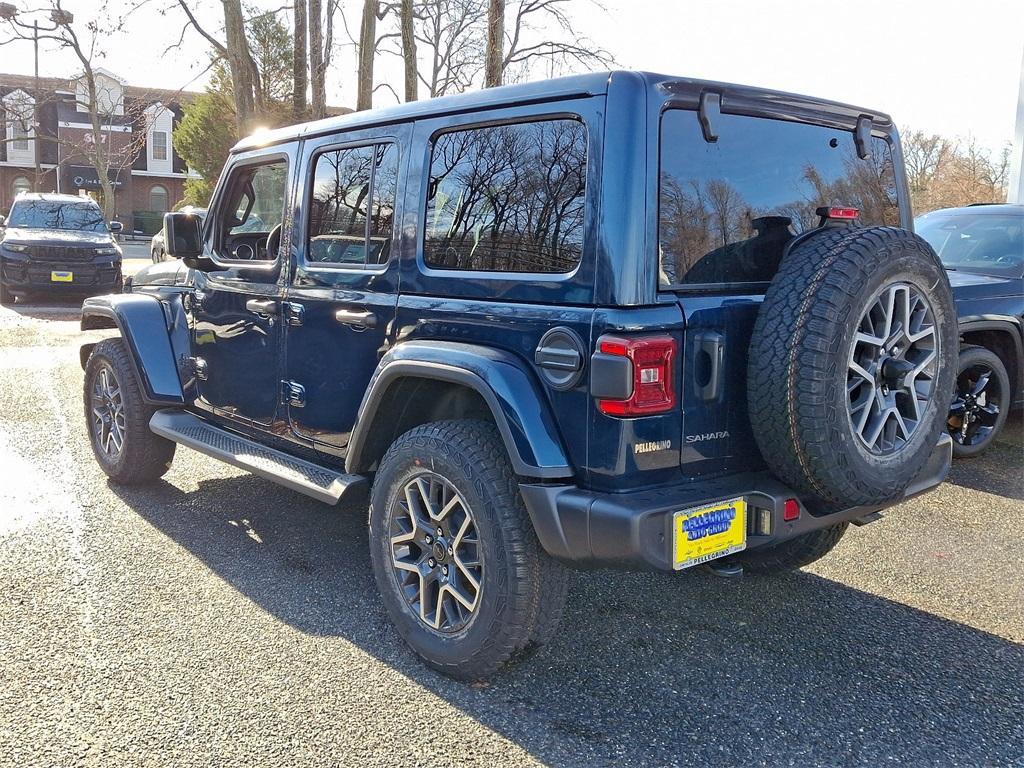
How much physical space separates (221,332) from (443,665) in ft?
7.39

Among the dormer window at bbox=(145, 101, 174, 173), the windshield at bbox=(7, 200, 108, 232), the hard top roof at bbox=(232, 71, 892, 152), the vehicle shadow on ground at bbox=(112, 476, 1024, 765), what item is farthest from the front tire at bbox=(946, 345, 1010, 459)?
the dormer window at bbox=(145, 101, 174, 173)

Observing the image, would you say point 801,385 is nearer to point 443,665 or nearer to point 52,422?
point 443,665

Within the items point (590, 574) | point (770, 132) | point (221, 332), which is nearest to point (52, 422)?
point (221, 332)

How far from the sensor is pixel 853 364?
2.78 metres

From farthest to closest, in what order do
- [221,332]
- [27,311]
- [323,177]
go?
[27,311] < [221,332] < [323,177]

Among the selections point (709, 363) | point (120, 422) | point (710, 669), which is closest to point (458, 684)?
point (710, 669)

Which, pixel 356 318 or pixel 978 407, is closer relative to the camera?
pixel 356 318

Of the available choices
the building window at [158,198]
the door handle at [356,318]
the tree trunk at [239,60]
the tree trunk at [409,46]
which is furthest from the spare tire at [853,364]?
the building window at [158,198]

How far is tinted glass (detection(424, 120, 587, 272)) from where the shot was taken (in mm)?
2846

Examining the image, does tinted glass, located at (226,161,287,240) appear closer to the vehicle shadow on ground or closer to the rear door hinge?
the rear door hinge

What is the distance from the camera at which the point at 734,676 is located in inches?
124

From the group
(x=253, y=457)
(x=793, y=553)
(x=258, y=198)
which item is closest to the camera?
(x=793, y=553)

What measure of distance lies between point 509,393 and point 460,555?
65 centimetres

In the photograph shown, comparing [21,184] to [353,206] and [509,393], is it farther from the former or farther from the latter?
[509,393]
